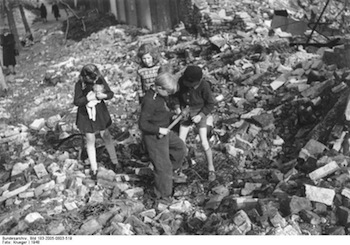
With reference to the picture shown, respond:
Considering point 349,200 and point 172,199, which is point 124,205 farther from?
point 349,200

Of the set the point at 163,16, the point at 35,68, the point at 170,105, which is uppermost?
the point at 170,105

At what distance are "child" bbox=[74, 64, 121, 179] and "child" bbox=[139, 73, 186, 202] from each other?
0.83 metres

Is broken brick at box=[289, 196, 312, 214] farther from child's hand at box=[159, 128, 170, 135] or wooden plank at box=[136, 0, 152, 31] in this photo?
wooden plank at box=[136, 0, 152, 31]

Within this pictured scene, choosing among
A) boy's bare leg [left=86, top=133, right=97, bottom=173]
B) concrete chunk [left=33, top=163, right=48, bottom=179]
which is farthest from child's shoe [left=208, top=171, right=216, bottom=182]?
concrete chunk [left=33, top=163, right=48, bottom=179]

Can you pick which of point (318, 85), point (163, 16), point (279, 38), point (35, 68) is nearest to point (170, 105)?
point (318, 85)

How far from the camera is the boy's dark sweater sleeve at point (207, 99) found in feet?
12.8

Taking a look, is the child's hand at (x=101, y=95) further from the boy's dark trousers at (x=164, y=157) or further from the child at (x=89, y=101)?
the boy's dark trousers at (x=164, y=157)

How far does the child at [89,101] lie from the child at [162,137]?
0.83m

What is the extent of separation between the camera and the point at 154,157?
3.67 m

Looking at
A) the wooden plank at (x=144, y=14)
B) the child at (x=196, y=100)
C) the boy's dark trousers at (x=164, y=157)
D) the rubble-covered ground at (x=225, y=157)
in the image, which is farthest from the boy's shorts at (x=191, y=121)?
the wooden plank at (x=144, y=14)

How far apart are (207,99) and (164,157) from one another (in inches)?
29.7

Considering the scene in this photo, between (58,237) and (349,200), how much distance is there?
248 cm

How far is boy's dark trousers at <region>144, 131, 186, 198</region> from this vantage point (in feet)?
11.9

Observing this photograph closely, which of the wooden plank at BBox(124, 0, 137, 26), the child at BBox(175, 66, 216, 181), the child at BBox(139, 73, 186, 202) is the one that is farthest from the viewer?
the wooden plank at BBox(124, 0, 137, 26)
